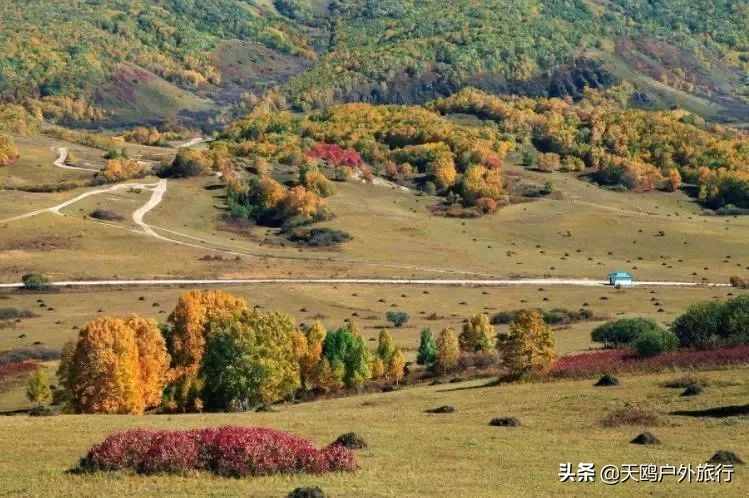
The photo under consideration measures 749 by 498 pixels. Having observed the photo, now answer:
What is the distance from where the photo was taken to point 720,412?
49750 mm

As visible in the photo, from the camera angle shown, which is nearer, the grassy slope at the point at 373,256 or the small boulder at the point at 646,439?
the small boulder at the point at 646,439

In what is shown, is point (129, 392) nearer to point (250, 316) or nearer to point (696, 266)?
point (250, 316)

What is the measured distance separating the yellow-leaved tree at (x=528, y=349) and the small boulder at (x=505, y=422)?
19.4m

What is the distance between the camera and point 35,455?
135 ft

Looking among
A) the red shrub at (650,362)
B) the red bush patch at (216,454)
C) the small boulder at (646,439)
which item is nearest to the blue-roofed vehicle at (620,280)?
the red shrub at (650,362)

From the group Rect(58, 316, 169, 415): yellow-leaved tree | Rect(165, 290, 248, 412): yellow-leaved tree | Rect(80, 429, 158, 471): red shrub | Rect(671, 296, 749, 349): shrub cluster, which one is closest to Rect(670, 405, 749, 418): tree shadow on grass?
Rect(671, 296, 749, 349): shrub cluster

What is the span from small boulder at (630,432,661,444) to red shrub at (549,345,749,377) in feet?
69.4

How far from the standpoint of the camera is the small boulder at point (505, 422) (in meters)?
49.2

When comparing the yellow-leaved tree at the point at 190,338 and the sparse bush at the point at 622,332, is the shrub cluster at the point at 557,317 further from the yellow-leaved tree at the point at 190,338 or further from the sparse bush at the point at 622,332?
the yellow-leaved tree at the point at 190,338

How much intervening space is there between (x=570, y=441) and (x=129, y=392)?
110 feet

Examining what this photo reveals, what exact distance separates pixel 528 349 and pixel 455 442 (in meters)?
26.7

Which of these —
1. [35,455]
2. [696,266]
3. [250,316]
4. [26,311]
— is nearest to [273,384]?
[250,316]

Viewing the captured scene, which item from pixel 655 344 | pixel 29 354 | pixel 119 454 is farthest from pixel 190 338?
pixel 119 454

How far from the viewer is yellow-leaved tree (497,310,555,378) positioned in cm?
6988
